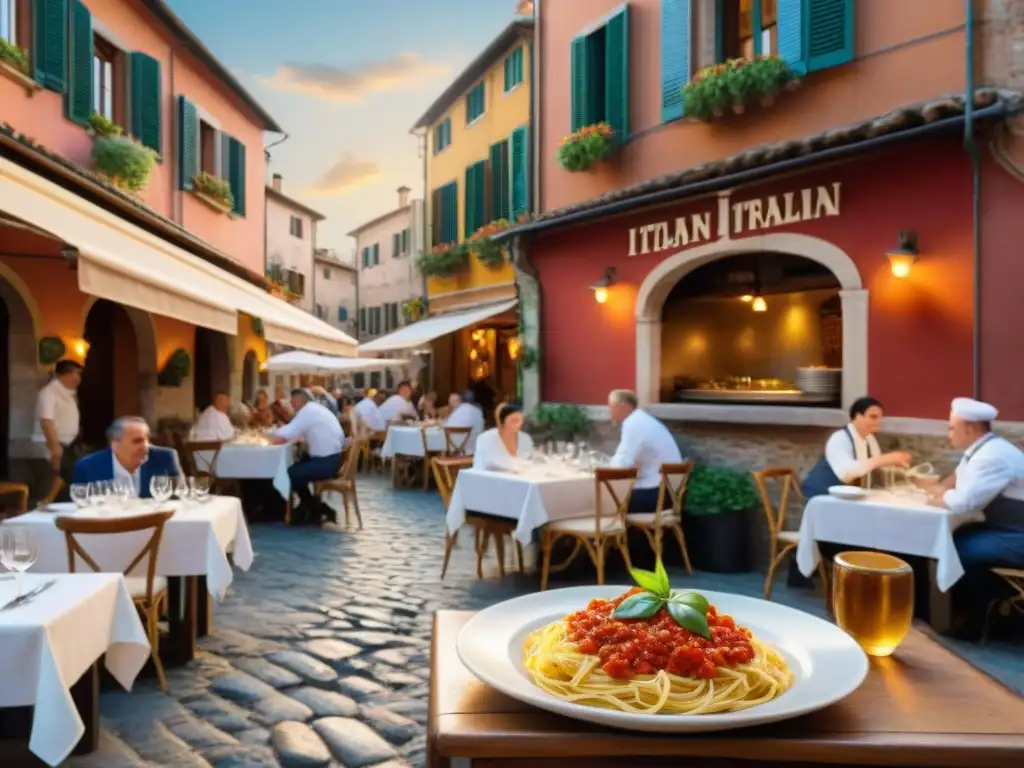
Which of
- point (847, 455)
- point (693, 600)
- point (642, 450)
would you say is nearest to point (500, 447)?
point (642, 450)

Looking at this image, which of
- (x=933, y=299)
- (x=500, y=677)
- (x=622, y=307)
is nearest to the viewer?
(x=500, y=677)

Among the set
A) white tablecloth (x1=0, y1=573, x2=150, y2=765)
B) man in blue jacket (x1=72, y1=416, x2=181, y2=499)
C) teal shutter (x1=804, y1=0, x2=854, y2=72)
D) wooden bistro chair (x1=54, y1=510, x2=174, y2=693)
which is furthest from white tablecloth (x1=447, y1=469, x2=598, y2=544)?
teal shutter (x1=804, y1=0, x2=854, y2=72)

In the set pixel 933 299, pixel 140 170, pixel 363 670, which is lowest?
pixel 363 670

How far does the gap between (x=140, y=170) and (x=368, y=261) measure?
2434 cm

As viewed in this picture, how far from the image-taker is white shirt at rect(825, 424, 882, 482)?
6160 millimetres

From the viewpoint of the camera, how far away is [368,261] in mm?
Answer: 34344

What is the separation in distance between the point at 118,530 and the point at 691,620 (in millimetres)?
3380

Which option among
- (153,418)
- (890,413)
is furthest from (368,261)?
(890,413)

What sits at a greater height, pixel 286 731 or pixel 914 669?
pixel 914 669

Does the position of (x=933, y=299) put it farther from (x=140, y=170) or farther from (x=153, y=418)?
(x=153, y=418)

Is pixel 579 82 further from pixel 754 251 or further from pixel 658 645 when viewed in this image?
pixel 658 645

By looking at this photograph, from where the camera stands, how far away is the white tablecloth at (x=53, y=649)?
2709mm

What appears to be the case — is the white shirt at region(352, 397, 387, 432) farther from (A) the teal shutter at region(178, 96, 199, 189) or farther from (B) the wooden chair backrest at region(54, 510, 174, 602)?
(B) the wooden chair backrest at region(54, 510, 174, 602)

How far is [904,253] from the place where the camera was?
6.72m
